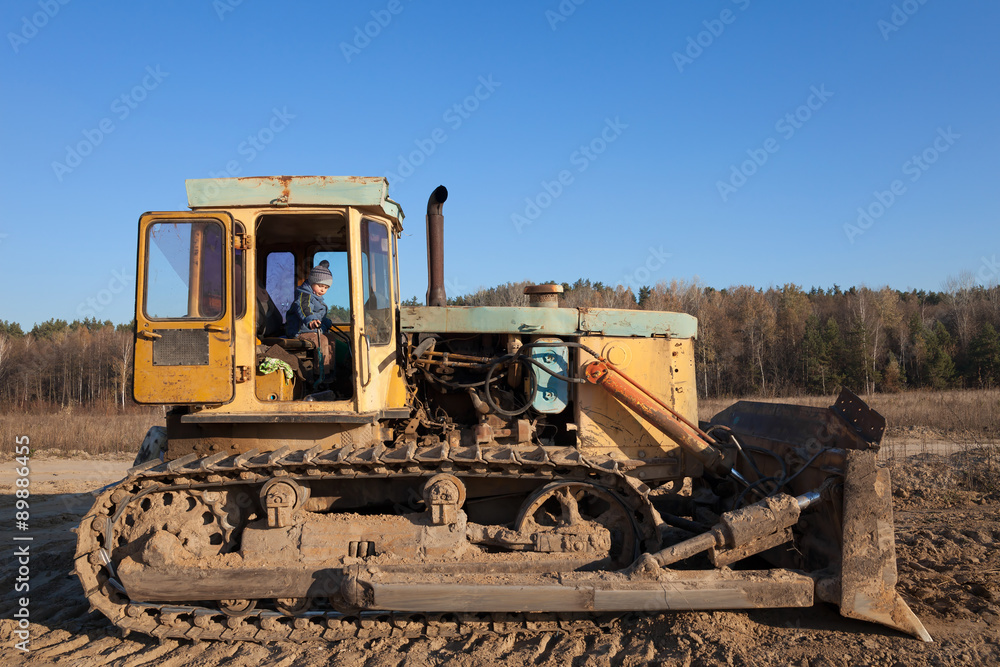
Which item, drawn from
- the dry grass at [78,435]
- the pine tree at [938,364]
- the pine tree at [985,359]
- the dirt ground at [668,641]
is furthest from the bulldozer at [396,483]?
the pine tree at [985,359]

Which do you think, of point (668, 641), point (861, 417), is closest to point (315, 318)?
point (668, 641)

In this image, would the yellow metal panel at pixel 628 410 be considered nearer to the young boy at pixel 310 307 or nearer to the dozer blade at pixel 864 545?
the dozer blade at pixel 864 545

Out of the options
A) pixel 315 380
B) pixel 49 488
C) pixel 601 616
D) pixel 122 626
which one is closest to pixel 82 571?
pixel 122 626

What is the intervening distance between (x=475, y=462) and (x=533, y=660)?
1264 mm

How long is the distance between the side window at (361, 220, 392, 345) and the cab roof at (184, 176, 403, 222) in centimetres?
29

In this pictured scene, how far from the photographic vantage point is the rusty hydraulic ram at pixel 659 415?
15.6 ft

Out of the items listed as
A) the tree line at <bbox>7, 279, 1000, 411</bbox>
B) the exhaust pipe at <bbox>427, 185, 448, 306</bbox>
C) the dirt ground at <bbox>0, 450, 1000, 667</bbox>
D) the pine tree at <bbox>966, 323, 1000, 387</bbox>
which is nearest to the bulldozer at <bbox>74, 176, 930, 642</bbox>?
the dirt ground at <bbox>0, 450, 1000, 667</bbox>

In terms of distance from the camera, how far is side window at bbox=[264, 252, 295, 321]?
18.5ft

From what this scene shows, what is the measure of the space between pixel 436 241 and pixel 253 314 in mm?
1707

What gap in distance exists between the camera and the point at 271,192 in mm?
4492

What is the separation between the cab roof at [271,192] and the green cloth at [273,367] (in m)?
1.16

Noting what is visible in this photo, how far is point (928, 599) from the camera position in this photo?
450cm

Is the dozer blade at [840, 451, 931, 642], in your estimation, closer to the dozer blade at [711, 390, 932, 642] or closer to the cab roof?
the dozer blade at [711, 390, 932, 642]

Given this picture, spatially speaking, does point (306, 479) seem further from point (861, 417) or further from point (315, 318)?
point (861, 417)
